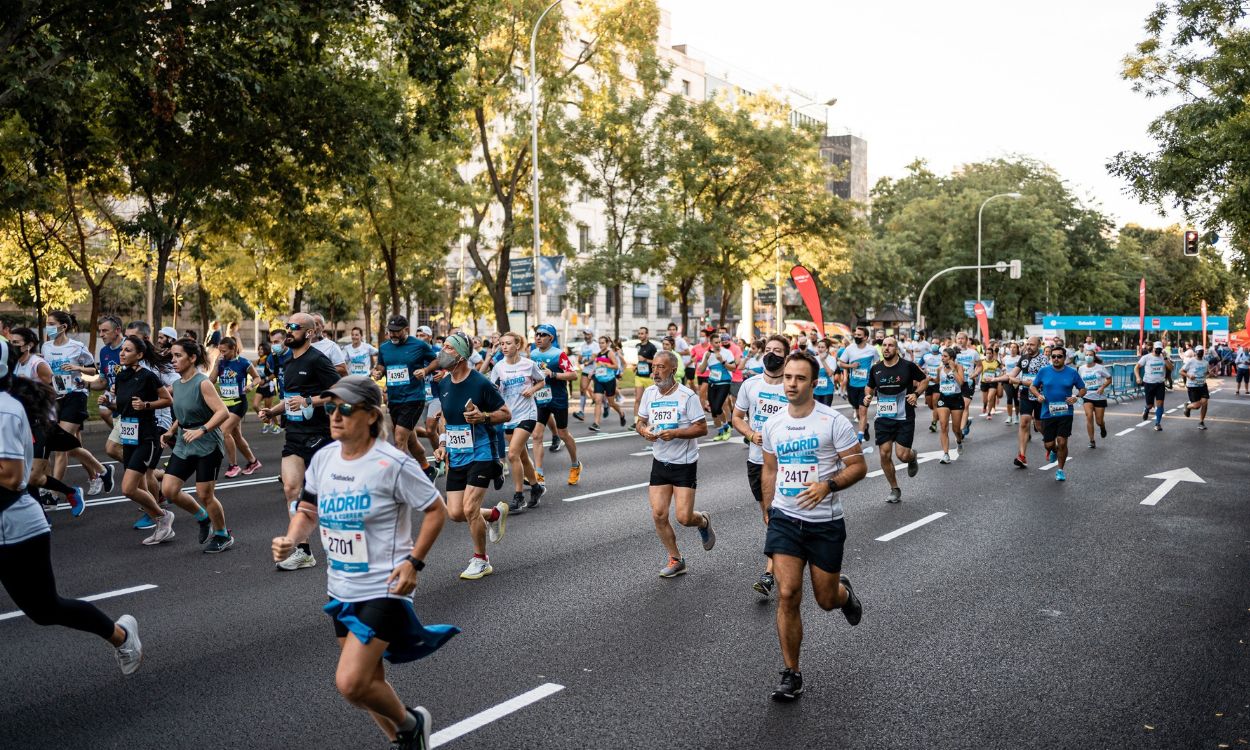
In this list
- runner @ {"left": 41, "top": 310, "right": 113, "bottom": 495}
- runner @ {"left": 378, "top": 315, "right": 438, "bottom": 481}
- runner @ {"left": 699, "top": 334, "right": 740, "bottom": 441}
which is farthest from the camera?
runner @ {"left": 699, "top": 334, "right": 740, "bottom": 441}

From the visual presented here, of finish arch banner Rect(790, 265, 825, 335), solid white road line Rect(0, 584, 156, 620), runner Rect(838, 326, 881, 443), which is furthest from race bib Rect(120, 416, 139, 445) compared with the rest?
finish arch banner Rect(790, 265, 825, 335)

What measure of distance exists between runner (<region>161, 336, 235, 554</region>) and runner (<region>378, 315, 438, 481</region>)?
3549 millimetres

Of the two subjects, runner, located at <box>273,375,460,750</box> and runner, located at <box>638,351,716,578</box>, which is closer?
runner, located at <box>273,375,460,750</box>

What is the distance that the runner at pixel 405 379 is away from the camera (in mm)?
11977

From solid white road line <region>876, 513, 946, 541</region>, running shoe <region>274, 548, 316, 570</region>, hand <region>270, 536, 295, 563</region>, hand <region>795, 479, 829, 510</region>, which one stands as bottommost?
solid white road line <region>876, 513, 946, 541</region>

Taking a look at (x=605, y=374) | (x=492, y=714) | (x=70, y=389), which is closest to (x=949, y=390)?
(x=605, y=374)

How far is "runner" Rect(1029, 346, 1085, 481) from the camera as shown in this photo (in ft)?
45.6

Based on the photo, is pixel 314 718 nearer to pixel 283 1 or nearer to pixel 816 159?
pixel 283 1

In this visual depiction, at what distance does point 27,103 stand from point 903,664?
43.6ft

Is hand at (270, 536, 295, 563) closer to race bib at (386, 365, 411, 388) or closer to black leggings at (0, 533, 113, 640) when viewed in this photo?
black leggings at (0, 533, 113, 640)

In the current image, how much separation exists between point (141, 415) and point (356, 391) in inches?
217

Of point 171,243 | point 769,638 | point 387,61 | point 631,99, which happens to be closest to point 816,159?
point 631,99

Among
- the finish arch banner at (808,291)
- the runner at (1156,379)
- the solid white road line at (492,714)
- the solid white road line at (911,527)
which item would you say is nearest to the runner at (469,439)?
the solid white road line at (492,714)

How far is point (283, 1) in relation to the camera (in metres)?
13.9
